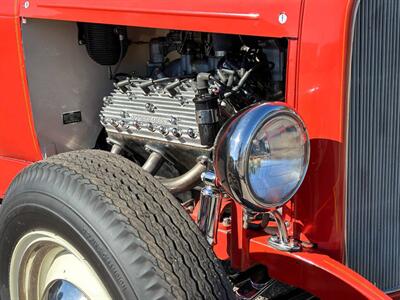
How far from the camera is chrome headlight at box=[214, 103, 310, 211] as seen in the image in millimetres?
1747

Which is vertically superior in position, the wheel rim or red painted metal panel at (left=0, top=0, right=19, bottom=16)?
red painted metal panel at (left=0, top=0, right=19, bottom=16)

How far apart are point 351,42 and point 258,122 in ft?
1.30

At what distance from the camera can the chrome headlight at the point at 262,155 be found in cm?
175

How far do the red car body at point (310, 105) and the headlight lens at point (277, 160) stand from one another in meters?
0.15

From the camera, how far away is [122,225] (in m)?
1.82

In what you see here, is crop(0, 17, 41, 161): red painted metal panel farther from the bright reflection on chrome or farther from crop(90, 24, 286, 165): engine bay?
the bright reflection on chrome

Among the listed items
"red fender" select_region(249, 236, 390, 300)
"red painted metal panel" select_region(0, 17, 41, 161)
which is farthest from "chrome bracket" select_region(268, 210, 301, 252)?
"red painted metal panel" select_region(0, 17, 41, 161)

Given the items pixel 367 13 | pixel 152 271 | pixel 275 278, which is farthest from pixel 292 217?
pixel 367 13

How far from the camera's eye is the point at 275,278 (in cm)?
208

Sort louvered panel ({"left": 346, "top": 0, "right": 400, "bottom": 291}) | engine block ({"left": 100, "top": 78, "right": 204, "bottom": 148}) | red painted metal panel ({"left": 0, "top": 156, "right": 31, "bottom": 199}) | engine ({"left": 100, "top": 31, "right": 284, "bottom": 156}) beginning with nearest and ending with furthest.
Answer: louvered panel ({"left": 346, "top": 0, "right": 400, "bottom": 291})
engine ({"left": 100, "top": 31, "right": 284, "bottom": 156})
engine block ({"left": 100, "top": 78, "right": 204, "bottom": 148})
red painted metal panel ({"left": 0, "top": 156, "right": 31, "bottom": 199})

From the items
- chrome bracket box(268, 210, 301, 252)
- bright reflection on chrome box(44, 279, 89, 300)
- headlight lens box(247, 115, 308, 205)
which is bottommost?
bright reflection on chrome box(44, 279, 89, 300)

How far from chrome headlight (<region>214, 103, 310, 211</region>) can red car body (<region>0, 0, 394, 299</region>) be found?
141 millimetres

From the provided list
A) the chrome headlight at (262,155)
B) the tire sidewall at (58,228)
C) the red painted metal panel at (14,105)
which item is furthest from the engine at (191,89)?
the tire sidewall at (58,228)

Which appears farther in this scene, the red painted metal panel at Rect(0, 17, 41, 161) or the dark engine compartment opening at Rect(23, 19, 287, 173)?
the red painted metal panel at Rect(0, 17, 41, 161)
